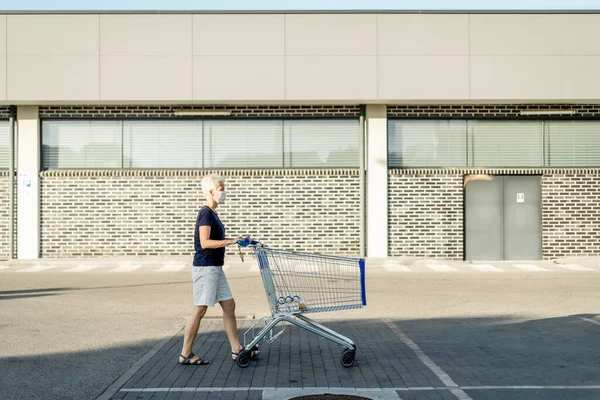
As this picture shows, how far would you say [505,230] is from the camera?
974 inches

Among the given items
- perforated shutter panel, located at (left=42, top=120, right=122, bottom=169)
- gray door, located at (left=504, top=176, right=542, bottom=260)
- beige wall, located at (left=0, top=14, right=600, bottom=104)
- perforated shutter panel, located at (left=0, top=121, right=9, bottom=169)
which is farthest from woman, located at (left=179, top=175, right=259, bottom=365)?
perforated shutter panel, located at (left=0, top=121, right=9, bottom=169)

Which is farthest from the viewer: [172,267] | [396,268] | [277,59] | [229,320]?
[277,59]

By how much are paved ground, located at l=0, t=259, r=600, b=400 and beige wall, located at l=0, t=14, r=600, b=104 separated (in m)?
6.95

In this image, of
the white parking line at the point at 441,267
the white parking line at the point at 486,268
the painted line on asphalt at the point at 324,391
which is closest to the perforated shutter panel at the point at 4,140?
the white parking line at the point at 441,267

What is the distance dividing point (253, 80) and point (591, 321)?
1321 cm

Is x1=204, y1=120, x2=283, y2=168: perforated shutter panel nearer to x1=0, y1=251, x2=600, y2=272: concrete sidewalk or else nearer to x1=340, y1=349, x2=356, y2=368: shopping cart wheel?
x1=0, y1=251, x2=600, y2=272: concrete sidewalk

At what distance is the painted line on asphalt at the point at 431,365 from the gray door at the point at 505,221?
1336cm

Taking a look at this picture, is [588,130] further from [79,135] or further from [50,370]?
[50,370]

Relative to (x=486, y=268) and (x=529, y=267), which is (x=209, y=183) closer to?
(x=486, y=268)

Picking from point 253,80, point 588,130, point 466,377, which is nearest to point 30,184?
point 253,80

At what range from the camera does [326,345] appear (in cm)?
1000

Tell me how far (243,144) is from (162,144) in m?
2.23

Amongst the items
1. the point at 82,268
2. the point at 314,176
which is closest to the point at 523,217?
the point at 314,176

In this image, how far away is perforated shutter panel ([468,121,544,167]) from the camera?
969 inches
